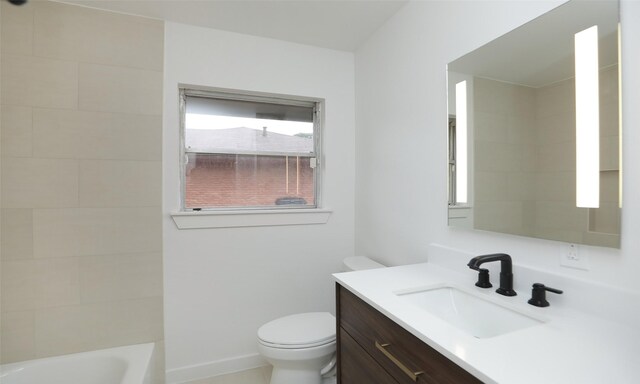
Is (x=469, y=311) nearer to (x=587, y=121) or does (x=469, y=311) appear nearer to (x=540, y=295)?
(x=540, y=295)

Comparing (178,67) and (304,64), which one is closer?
(178,67)

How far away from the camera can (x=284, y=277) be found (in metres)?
2.21

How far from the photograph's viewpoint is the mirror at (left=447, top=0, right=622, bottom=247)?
909 millimetres

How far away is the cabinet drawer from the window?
3.93ft

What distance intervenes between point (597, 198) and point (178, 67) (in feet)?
7.29

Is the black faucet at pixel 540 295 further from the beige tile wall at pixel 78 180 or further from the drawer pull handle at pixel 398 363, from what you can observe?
the beige tile wall at pixel 78 180

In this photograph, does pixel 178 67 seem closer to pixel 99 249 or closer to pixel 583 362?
pixel 99 249

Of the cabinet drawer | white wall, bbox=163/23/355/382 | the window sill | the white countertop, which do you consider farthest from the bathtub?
the white countertop

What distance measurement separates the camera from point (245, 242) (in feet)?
6.93

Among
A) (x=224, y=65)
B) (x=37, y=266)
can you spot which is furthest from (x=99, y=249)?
(x=224, y=65)

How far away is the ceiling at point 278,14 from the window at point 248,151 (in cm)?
44

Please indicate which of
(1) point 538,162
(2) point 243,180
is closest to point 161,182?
(2) point 243,180

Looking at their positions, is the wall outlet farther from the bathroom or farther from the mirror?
the bathroom

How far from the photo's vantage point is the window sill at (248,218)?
197 centimetres
